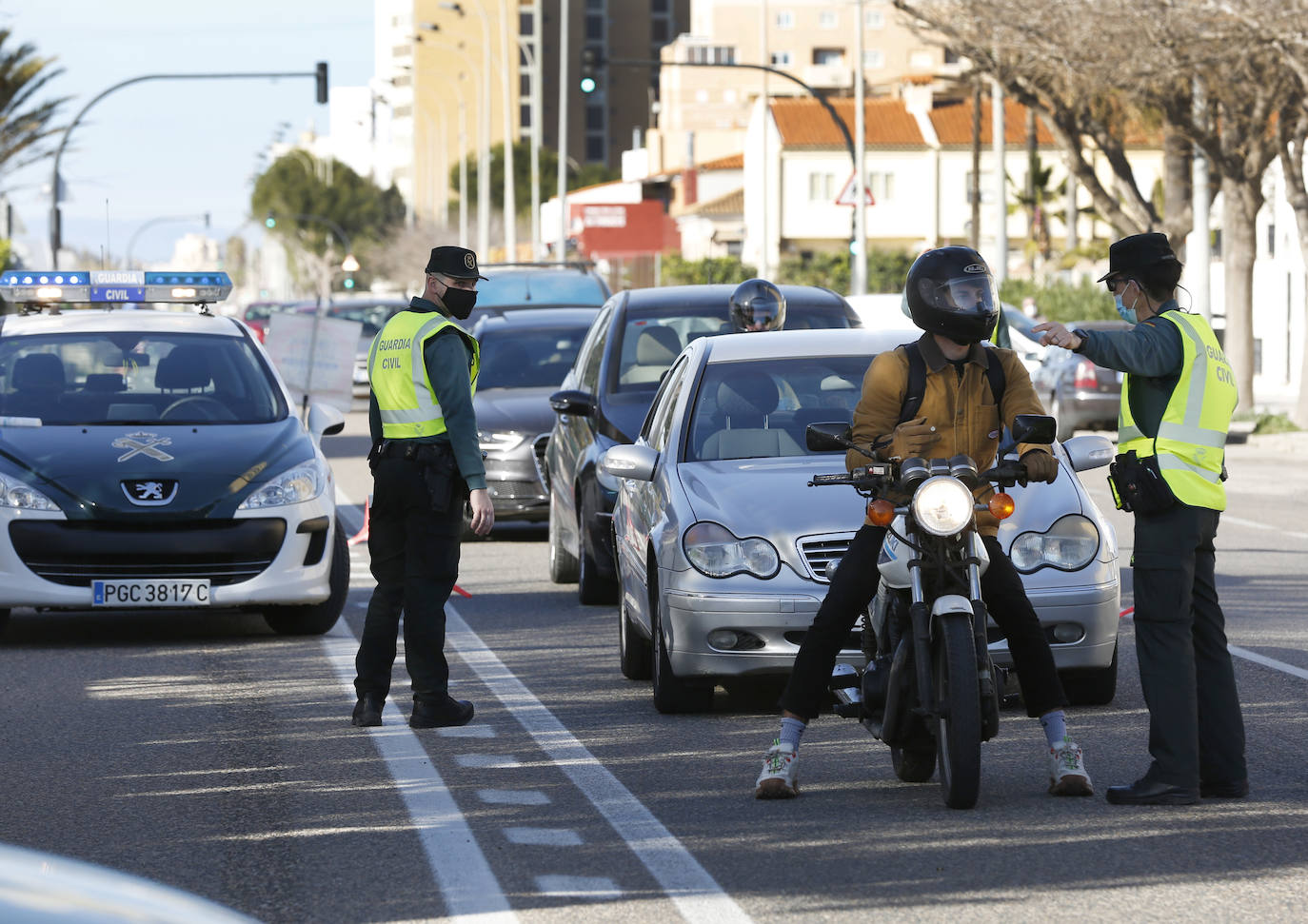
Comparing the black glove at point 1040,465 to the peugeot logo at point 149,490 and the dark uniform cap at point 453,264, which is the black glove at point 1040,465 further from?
the peugeot logo at point 149,490

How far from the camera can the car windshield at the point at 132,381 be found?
1197cm

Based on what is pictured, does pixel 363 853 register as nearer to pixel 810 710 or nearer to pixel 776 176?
pixel 810 710

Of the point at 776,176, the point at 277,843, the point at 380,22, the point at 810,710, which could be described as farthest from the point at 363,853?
the point at 380,22

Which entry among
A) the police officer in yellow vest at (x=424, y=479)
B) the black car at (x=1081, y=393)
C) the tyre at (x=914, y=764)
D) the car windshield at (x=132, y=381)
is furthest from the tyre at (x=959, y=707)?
the black car at (x=1081, y=393)

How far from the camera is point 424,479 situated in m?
8.84

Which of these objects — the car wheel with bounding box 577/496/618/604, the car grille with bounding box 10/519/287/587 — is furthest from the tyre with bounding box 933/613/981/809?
the car wheel with bounding box 577/496/618/604

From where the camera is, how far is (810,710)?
23.9 feet

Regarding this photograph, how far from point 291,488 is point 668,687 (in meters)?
3.14

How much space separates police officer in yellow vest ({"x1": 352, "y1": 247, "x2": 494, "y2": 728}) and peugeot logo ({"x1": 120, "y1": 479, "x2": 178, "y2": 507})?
2.48 metres

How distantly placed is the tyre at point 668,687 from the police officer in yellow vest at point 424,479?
76cm

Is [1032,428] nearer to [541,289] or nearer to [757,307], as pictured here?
[757,307]

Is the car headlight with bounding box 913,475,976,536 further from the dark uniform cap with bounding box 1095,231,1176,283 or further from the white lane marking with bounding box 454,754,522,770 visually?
the white lane marking with bounding box 454,754,522,770

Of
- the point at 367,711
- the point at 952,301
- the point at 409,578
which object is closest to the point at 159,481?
the point at 409,578

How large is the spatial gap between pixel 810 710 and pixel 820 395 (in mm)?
3001
